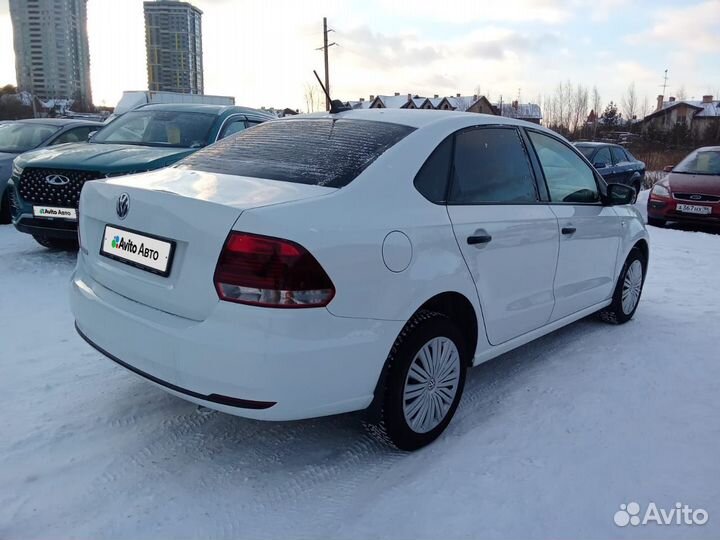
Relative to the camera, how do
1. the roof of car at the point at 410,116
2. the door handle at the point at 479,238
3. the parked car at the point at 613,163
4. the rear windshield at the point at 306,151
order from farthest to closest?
the parked car at the point at 613,163 < the roof of car at the point at 410,116 < the door handle at the point at 479,238 < the rear windshield at the point at 306,151

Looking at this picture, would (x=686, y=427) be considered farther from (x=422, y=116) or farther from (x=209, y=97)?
(x=209, y=97)

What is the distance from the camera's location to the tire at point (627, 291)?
4703 millimetres

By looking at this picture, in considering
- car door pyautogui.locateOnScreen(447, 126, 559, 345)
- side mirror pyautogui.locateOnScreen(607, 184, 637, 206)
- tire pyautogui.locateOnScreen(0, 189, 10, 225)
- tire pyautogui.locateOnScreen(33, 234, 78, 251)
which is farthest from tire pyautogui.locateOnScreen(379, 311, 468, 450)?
tire pyautogui.locateOnScreen(0, 189, 10, 225)

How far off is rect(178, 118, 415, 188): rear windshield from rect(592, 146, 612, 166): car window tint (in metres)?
10.3

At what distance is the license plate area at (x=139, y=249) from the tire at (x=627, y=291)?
3.56m

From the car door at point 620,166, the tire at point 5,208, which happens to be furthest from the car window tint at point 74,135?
the car door at point 620,166

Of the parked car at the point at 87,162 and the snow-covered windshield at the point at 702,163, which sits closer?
the parked car at the point at 87,162

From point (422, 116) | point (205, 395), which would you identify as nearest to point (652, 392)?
point (422, 116)

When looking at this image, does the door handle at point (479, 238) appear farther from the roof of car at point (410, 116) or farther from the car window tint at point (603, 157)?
the car window tint at point (603, 157)

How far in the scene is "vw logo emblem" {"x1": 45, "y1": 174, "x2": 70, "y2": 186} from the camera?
19.1 feet

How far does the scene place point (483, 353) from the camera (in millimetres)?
3254

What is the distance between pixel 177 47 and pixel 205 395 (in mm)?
68533

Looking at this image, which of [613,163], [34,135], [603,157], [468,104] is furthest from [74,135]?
[468,104]

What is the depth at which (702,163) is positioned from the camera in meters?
11.0
